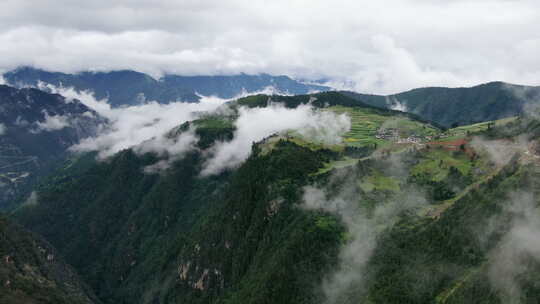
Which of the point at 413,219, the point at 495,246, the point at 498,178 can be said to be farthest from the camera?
the point at 413,219

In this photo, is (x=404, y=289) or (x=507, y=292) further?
(x=404, y=289)

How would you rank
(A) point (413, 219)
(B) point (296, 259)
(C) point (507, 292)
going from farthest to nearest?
(B) point (296, 259)
(A) point (413, 219)
(C) point (507, 292)

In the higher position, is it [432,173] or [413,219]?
[432,173]

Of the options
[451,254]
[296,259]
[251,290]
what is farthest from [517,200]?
[251,290]

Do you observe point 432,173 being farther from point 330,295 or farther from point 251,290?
point 251,290

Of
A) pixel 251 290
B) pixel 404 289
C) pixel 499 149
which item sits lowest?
pixel 251 290

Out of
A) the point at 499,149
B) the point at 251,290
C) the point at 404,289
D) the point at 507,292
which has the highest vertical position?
the point at 499,149

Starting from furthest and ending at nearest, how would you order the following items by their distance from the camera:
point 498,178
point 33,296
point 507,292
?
point 33,296 → point 498,178 → point 507,292

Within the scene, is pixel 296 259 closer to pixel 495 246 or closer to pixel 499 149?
pixel 495 246

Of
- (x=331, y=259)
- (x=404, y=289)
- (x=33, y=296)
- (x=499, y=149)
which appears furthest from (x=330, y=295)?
(x=33, y=296)
